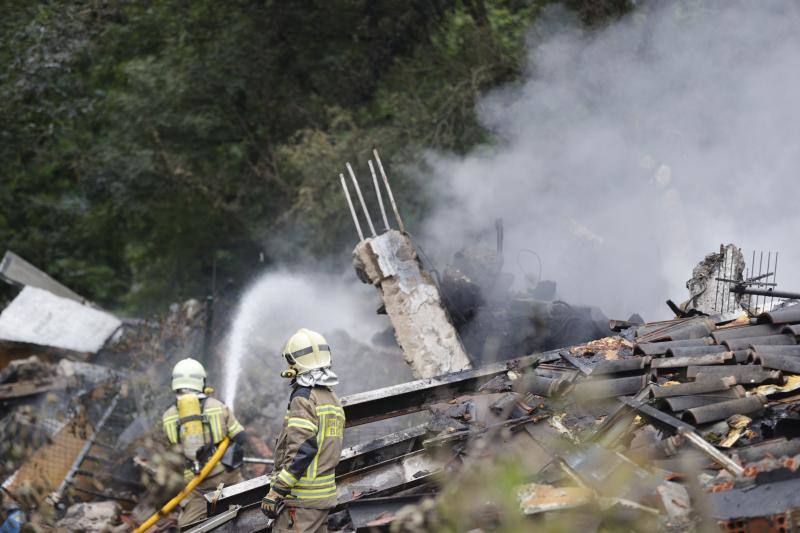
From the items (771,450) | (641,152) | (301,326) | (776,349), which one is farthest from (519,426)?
(641,152)

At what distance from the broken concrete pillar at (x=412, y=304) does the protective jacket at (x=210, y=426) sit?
6.90 feet

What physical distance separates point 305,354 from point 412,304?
3.32 m

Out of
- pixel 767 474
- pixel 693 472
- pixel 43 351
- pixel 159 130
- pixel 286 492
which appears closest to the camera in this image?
pixel 767 474

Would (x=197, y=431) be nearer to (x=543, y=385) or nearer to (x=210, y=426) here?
(x=210, y=426)

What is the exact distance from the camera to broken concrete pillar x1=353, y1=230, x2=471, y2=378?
24.3ft

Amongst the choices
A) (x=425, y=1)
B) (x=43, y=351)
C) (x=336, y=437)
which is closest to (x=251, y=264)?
(x=43, y=351)

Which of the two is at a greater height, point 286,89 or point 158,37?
point 158,37

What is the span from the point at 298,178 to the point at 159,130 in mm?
3248

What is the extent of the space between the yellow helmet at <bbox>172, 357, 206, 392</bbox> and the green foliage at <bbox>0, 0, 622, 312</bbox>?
7074 mm

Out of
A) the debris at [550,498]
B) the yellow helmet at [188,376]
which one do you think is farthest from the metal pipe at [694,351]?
the yellow helmet at [188,376]

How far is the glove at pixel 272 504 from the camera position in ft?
14.0

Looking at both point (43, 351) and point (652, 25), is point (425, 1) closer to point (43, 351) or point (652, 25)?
point (652, 25)

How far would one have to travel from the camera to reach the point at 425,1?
14195 millimetres

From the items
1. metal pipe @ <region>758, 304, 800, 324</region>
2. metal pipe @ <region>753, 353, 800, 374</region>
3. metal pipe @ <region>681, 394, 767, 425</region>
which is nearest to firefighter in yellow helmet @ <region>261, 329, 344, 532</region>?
metal pipe @ <region>681, 394, 767, 425</region>
